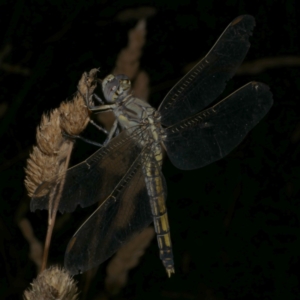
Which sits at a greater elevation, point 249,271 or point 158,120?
point 158,120

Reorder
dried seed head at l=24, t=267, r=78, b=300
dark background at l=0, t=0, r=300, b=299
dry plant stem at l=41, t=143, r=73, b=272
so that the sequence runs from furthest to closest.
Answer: dark background at l=0, t=0, r=300, b=299 → dry plant stem at l=41, t=143, r=73, b=272 → dried seed head at l=24, t=267, r=78, b=300

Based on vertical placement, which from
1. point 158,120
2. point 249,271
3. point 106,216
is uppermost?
point 158,120

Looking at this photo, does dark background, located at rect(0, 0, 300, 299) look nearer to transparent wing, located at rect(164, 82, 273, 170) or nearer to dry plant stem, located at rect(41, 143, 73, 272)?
transparent wing, located at rect(164, 82, 273, 170)

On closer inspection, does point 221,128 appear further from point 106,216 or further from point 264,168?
point 264,168

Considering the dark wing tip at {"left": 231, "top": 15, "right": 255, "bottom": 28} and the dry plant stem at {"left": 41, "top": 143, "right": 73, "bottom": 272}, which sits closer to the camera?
the dry plant stem at {"left": 41, "top": 143, "right": 73, "bottom": 272}

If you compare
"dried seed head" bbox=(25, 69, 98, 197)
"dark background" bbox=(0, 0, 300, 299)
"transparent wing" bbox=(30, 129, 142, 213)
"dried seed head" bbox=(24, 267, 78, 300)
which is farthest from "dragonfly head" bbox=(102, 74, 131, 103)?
"dark background" bbox=(0, 0, 300, 299)

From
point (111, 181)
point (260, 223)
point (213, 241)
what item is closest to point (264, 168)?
point (260, 223)
